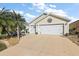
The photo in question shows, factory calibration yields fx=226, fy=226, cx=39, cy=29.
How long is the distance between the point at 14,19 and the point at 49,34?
248 cm

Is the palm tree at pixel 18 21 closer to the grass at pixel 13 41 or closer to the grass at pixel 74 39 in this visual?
the grass at pixel 13 41

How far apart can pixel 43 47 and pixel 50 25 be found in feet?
9.72

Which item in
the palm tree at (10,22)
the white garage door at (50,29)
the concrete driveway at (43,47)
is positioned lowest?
the concrete driveway at (43,47)

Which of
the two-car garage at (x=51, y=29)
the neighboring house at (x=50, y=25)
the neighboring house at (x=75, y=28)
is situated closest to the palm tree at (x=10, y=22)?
the neighboring house at (x=50, y=25)

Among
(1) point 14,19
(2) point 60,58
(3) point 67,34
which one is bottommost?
(2) point 60,58

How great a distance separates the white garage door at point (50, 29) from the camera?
49.5 ft

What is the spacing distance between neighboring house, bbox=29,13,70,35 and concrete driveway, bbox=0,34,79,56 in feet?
2.58

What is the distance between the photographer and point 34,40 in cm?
1359

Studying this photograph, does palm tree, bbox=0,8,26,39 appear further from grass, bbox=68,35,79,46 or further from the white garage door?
grass, bbox=68,35,79,46

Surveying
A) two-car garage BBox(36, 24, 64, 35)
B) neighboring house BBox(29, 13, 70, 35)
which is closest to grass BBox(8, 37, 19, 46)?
neighboring house BBox(29, 13, 70, 35)

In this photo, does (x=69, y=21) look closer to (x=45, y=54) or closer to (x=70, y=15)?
(x=70, y=15)

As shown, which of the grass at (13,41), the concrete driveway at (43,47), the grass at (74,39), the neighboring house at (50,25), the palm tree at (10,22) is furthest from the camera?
the neighboring house at (50,25)

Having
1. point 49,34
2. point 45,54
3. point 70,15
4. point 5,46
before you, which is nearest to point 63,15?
point 70,15

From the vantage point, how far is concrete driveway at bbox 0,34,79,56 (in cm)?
1181
